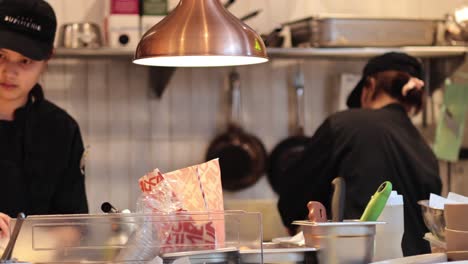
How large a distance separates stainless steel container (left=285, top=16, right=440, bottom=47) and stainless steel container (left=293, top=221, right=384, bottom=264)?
2181 mm

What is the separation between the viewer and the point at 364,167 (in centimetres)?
280

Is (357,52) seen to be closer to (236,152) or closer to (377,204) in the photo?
(236,152)

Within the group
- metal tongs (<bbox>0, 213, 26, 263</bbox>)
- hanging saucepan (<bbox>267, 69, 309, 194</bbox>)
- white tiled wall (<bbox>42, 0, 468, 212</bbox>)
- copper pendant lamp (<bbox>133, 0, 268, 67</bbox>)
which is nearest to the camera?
metal tongs (<bbox>0, 213, 26, 263</bbox>)

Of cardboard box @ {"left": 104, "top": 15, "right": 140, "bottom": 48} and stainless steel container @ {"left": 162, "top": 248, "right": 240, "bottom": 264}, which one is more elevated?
cardboard box @ {"left": 104, "top": 15, "right": 140, "bottom": 48}

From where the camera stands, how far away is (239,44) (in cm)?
191

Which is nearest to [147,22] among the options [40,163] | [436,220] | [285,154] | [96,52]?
[96,52]

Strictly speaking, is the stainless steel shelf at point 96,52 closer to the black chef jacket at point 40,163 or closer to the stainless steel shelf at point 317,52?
the stainless steel shelf at point 317,52

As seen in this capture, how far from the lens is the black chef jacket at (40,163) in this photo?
8.71 feet

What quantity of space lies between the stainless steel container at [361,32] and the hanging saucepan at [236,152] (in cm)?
42

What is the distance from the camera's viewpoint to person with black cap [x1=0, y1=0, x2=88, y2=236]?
8.59 feet

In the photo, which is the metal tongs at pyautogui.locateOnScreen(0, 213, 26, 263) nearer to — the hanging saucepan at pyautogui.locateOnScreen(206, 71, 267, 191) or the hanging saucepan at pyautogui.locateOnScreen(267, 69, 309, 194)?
the hanging saucepan at pyautogui.locateOnScreen(206, 71, 267, 191)

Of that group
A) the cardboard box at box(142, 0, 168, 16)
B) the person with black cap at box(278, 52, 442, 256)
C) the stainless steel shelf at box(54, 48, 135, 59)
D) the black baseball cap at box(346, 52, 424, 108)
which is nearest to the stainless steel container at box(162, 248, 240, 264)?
the person with black cap at box(278, 52, 442, 256)

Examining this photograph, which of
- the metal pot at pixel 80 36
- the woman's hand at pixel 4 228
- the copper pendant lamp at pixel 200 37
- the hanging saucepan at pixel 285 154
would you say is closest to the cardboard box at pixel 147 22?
the metal pot at pixel 80 36

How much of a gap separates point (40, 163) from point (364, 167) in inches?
42.5
